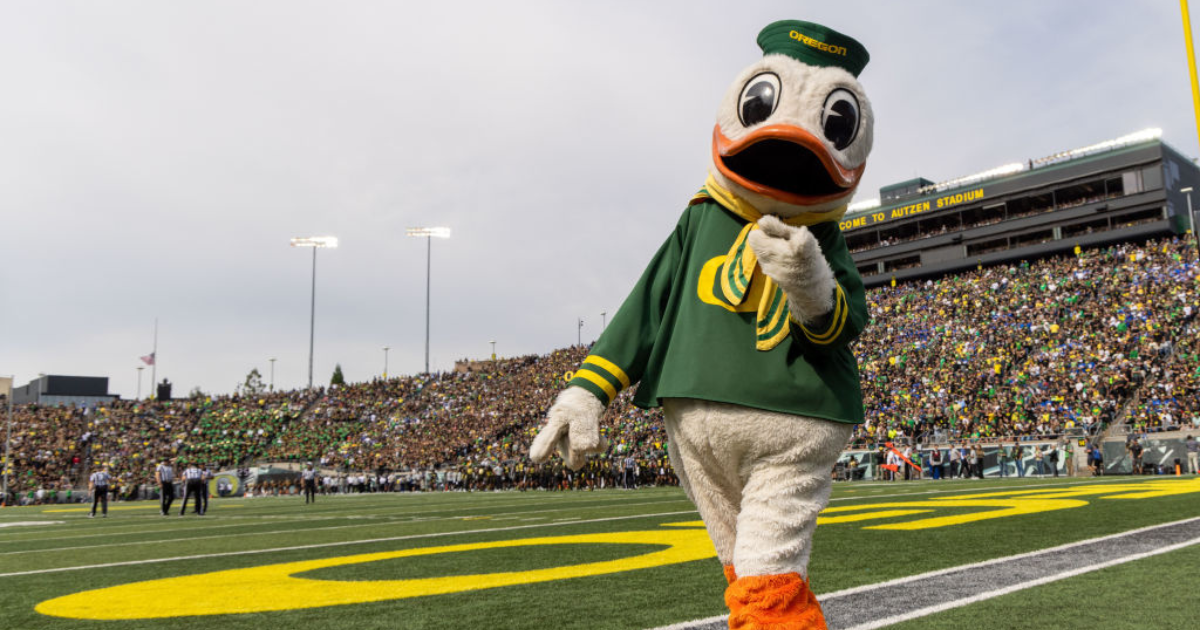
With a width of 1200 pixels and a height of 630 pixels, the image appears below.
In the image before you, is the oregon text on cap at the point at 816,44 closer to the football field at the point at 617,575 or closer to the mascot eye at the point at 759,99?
the mascot eye at the point at 759,99

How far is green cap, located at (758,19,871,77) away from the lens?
2.87 m

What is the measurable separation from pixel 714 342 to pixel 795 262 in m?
0.47

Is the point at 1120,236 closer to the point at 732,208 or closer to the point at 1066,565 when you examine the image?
the point at 1066,565

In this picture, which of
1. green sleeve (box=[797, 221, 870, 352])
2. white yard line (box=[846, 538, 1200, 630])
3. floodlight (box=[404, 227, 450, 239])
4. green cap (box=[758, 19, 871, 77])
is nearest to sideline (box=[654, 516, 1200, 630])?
white yard line (box=[846, 538, 1200, 630])

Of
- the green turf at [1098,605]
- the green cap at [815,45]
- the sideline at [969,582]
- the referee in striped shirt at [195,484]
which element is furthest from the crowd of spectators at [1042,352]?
the green cap at [815,45]

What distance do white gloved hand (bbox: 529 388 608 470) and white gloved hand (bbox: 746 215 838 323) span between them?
78 centimetres

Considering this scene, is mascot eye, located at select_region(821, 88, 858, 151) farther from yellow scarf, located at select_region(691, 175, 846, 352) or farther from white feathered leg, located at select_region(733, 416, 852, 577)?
white feathered leg, located at select_region(733, 416, 852, 577)

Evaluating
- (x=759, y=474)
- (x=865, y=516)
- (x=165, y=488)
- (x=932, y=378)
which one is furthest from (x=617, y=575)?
(x=932, y=378)

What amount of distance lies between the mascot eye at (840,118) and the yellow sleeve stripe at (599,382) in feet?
3.52

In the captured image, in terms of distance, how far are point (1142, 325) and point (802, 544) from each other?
2764 cm

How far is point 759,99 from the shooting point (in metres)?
2.73

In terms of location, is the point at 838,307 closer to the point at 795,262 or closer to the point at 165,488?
the point at 795,262

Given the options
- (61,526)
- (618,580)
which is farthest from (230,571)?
(61,526)

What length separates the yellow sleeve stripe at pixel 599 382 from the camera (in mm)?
→ 2902
